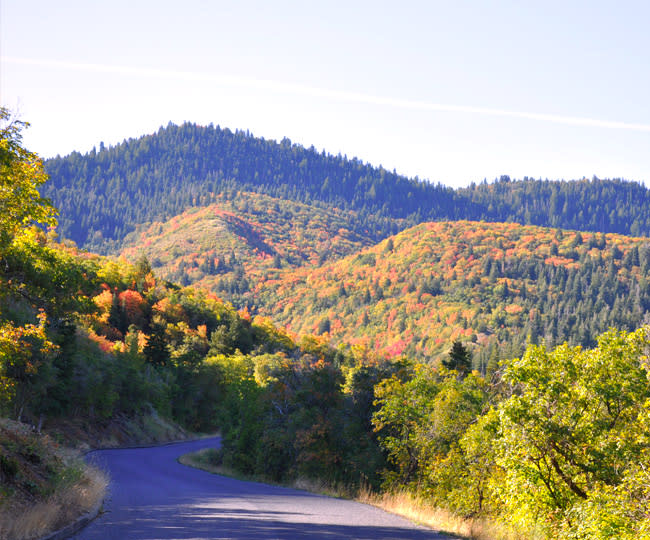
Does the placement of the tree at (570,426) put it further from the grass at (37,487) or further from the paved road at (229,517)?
the grass at (37,487)

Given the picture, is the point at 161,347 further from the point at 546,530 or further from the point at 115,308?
the point at 546,530

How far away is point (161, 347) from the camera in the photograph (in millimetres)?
78250

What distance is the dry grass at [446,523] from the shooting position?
13477 mm

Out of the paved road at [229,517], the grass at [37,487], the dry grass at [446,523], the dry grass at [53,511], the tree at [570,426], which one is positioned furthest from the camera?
the dry grass at [446,523]

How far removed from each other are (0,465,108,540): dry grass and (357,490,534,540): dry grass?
7.25 meters

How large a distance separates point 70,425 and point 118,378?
10291 millimetres

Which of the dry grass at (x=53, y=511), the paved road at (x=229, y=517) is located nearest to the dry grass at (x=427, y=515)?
the paved road at (x=229, y=517)

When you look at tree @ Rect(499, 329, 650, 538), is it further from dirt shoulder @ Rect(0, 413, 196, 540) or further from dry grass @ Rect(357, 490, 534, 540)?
dirt shoulder @ Rect(0, 413, 196, 540)

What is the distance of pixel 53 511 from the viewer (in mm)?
12227

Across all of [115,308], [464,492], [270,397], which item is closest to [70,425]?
[270,397]

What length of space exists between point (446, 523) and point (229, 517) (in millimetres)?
4711

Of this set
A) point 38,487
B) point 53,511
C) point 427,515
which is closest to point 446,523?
point 427,515

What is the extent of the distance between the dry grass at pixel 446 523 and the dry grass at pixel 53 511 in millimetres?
7250

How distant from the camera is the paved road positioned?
40.4 feet
